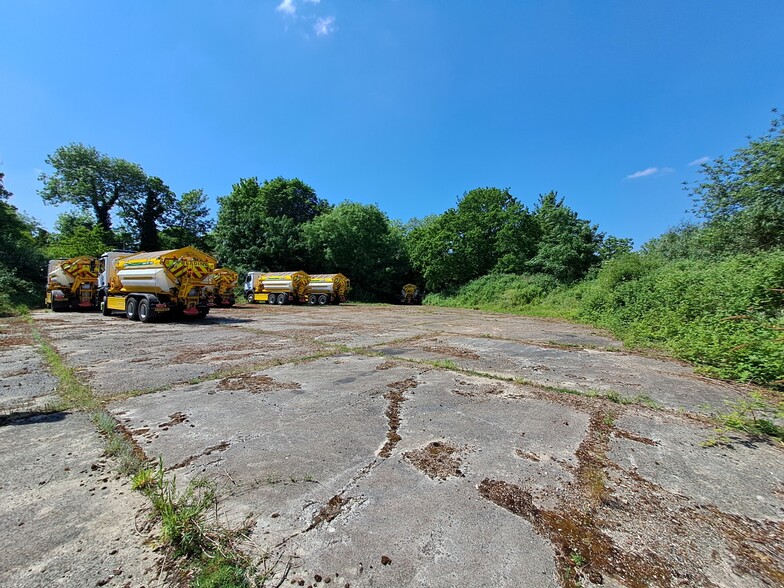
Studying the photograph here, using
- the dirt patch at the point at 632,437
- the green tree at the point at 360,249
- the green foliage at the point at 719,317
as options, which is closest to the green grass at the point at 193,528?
the dirt patch at the point at 632,437

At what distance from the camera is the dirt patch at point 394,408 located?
98.5 inches

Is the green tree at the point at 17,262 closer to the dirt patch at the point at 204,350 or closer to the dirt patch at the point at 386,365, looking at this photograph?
the dirt patch at the point at 204,350

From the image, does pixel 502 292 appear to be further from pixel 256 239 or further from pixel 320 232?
pixel 256 239

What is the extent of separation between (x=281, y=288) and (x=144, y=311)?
1307cm

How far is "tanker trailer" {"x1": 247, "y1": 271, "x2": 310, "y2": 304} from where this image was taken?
23.9 meters

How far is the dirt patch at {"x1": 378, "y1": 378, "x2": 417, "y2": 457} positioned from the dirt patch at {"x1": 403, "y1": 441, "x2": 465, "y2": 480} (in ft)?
0.58

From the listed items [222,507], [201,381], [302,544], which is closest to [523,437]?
[302,544]

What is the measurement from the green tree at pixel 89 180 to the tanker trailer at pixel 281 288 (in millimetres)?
20551

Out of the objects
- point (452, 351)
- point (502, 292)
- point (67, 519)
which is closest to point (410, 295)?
→ point (502, 292)

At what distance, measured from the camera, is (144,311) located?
11.0 meters

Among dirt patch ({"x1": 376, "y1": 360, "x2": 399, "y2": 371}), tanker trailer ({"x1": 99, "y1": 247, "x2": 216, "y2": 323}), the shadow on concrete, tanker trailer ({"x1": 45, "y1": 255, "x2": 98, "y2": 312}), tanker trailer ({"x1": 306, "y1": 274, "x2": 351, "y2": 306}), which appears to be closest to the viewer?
the shadow on concrete

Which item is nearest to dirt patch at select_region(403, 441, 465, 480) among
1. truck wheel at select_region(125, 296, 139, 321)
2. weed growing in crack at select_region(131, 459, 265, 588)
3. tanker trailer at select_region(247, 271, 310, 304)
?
weed growing in crack at select_region(131, 459, 265, 588)

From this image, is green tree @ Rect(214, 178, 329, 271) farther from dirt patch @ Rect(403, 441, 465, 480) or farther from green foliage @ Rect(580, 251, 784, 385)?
dirt patch @ Rect(403, 441, 465, 480)

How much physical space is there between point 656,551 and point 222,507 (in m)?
2.21
